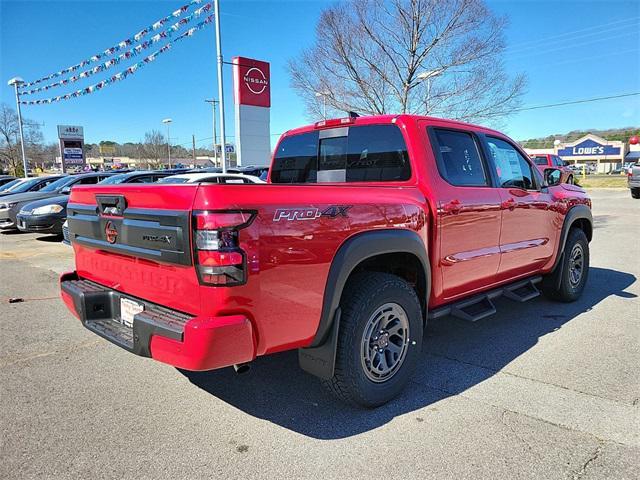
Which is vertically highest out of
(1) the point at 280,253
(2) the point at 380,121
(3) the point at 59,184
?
(2) the point at 380,121

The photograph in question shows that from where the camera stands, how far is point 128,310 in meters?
2.79

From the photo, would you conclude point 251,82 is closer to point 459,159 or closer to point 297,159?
point 297,159

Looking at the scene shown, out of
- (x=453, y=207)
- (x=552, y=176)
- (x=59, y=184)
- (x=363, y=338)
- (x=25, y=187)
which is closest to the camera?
(x=363, y=338)

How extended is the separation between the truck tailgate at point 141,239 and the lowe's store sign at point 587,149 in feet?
287

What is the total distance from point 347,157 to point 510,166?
68.6 inches

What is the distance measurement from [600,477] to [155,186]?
2820 millimetres

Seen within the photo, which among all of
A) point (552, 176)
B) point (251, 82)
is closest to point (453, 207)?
point (552, 176)

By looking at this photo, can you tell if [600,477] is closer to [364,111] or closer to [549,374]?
[549,374]

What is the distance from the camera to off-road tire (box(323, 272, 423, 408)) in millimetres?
2811

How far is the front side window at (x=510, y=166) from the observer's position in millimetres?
4312

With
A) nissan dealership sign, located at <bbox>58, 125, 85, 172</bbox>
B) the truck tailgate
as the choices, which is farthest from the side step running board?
nissan dealership sign, located at <bbox>58, 125, 85, 172</bbox>

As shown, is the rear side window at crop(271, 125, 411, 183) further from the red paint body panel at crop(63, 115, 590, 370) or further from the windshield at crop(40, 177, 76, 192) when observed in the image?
the windshield at crop(40, 177, 76, 192)

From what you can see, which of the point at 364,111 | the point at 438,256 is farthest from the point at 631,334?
the point at 364,111

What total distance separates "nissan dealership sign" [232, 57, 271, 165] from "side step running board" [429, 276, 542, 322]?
17.7 metres
